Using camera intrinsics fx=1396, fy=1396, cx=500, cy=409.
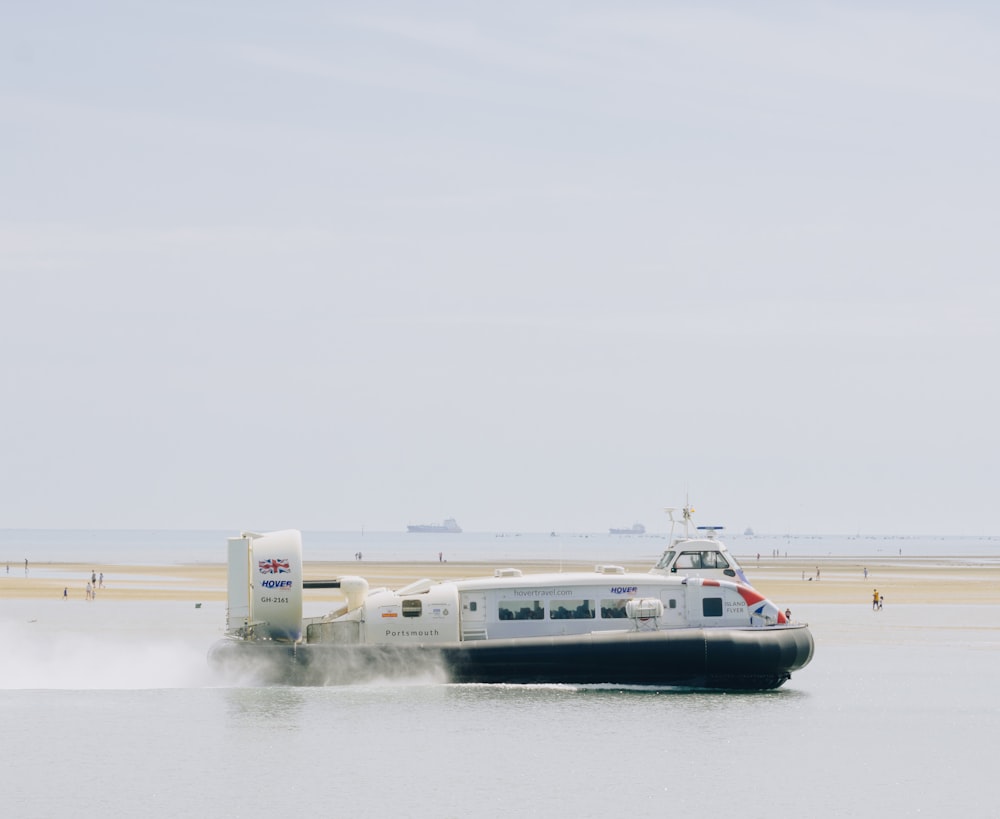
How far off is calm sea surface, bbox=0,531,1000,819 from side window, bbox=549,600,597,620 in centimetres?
162

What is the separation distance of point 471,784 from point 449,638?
23.5 ft

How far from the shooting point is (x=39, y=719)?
26.4 metres

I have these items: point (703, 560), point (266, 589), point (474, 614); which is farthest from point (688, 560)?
point (266, 589)

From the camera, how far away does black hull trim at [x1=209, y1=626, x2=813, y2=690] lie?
2788cm

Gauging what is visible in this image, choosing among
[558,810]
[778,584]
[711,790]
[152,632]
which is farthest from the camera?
[778,584]

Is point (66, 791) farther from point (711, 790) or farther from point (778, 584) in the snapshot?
point (778, 584)

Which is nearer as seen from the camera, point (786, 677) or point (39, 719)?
point (39, 719)

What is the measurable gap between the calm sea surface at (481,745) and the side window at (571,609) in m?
1.62

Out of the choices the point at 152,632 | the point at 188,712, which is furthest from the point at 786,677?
the point at 152,632

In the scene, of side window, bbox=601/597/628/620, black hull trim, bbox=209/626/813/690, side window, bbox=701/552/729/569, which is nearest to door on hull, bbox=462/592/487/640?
black hull trim, bbox=209/626/813/690

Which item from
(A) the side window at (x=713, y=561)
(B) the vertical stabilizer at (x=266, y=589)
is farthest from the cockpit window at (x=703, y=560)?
(B) the vertical stabilizer at (x=266, y=589)

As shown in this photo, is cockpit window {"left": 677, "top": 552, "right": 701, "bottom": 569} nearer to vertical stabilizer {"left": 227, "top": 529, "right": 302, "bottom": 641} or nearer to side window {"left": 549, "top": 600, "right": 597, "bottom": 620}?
side window {"left": 549, "top": 600, "right": 597, "bottom": 620}

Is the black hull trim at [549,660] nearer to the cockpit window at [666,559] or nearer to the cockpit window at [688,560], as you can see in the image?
the cockpit window at [688,560]

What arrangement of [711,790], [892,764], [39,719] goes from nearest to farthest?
[711,790] → [892,764] → [39,719]
